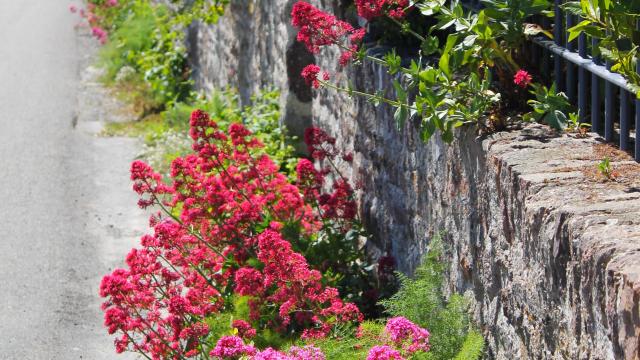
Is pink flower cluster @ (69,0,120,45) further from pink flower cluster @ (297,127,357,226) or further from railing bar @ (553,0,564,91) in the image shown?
railing bar @ (553,0,564,91)

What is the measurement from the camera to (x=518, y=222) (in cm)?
354

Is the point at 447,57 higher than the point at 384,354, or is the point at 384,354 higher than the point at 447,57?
the point at 447,57

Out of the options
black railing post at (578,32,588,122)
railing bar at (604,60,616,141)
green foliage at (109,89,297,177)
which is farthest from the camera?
green foliage at (109,89,297,177)

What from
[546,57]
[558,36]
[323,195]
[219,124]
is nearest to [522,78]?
[558,36]

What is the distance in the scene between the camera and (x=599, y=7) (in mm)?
3508

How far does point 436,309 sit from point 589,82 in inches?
44.9

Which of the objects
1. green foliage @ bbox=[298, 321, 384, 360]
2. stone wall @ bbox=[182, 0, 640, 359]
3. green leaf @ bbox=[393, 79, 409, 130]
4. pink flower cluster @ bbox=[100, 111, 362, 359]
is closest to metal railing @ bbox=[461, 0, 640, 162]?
stone wall @ bbox=[182, 0, 640, 359]

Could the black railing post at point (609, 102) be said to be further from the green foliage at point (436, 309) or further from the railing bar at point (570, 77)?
the green foliage at point (436, 309)

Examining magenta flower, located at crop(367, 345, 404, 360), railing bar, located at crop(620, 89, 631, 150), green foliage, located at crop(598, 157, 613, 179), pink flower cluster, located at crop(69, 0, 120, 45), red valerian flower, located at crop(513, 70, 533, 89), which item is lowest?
magenta flower, located at crop(367, 345, 404, 360)

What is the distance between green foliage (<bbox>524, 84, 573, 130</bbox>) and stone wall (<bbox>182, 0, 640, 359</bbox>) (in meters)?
0.06

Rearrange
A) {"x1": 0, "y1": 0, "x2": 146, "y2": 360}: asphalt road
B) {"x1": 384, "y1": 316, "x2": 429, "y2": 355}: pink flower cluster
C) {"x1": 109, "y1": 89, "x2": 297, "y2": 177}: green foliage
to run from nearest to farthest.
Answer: {"x1": 384, "y1": 316, "x2": 429, "y2": 355}: pink flower cluster, {"x1": 0, "y1": 0, "x2": 146, "y2": 360}: asphalt road, {"x1": 109, "y1": 89, "x2": 297, "y2": 177}: green foliage

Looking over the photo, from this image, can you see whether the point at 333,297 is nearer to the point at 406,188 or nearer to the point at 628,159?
the point at 406,188

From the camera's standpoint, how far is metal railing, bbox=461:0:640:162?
3.58 m

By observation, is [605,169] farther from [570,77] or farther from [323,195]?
[323,195]
